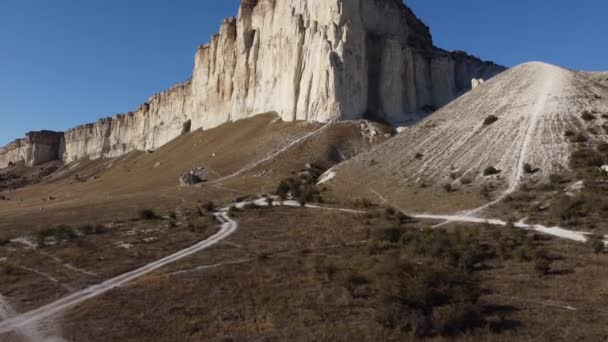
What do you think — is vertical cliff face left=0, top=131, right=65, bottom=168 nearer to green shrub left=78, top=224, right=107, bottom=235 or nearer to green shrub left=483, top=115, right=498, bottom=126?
green shrub left=78, top=224, right=107, bottom=235

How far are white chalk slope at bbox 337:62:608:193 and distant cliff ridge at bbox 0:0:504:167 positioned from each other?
19.0m

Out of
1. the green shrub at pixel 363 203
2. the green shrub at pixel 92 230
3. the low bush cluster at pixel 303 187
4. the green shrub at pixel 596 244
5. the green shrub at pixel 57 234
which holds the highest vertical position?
the low bush cluster at pixel 303 187

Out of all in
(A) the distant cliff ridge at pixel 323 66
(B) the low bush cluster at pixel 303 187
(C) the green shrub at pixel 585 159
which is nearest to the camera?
(C) the green shrub at pixel 585 159

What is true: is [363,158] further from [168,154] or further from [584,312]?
[168,154]

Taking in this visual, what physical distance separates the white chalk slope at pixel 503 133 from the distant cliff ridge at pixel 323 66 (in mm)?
19004

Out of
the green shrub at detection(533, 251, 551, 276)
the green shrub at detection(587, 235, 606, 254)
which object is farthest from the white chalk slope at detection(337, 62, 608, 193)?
the green shrub at detection(533, 251, 551, 276)

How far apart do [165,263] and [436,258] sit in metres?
10.5

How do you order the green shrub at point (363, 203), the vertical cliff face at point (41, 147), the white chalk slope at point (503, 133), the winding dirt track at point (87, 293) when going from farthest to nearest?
the vertical cliff face at point (41, 147)
the green shrub at point (363, 203)
the white chalk slope at point (503, 133)
the winding dirt track at point (87, 293)

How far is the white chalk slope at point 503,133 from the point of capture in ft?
114

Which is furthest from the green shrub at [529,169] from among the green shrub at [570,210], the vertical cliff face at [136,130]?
the vertical cliff face at [136,130]

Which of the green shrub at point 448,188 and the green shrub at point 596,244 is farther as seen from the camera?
the green shrub at point 448,188

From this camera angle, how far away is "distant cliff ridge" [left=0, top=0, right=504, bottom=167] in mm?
66988

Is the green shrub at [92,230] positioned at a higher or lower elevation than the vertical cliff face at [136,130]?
lower

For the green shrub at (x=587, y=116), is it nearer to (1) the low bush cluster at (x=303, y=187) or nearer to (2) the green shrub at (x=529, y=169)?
(2) the green shrub at (x=529, y=169)
